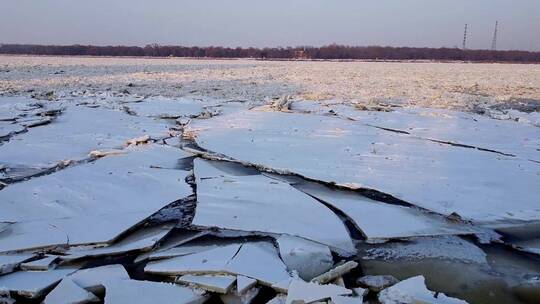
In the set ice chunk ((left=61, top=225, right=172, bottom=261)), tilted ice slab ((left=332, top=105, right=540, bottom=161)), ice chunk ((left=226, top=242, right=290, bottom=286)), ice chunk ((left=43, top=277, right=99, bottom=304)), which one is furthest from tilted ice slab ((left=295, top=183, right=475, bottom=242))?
tilted ice slab ((left=332, top=105, right=540, bottom=161))

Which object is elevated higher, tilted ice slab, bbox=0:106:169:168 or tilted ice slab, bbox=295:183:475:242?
tilted ice slab, bbox=0:106:169:168

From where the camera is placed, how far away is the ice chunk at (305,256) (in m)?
2.43

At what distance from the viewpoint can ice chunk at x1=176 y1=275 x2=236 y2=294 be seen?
217 centimetres

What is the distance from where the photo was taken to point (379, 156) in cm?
478

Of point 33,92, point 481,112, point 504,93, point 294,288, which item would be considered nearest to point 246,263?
point 294,288

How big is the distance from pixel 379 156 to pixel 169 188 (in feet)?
8.06

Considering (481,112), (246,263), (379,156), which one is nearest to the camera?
(246,263)

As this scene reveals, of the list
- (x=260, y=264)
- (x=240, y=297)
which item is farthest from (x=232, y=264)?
(x=240, y=297)

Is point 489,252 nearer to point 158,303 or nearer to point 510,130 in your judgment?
point 158,303

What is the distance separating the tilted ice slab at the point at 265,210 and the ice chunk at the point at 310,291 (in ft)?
1.79

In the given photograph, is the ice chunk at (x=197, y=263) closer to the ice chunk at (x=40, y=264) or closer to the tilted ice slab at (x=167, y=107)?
the ice chunk at (x=40, y=264)

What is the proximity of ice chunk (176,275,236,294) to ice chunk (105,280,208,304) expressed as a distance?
0.05 meters

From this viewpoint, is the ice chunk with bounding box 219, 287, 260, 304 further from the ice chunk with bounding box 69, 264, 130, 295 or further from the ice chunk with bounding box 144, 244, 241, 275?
the ice chunk with bounding box 69, 264, 130, 295

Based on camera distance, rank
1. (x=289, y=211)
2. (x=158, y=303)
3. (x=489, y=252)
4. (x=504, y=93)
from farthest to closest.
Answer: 1. (x=504, y=93)
2. (x=289, y=211)
3. (x=489, y=252)
4. (x=158, y=303)
